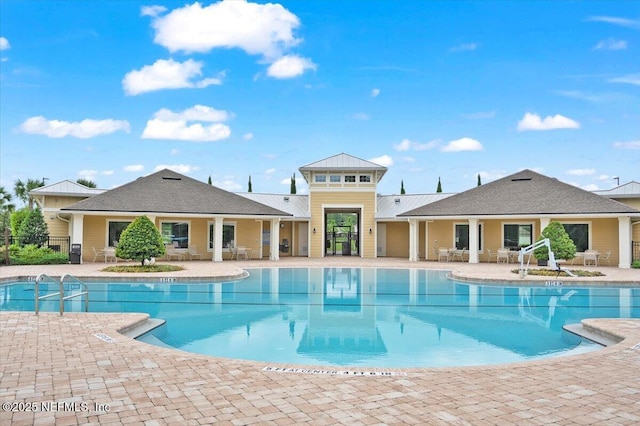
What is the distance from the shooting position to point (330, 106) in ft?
93.9

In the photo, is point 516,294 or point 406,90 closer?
point 516,294

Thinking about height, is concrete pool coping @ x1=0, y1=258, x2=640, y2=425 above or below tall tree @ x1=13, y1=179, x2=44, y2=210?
below

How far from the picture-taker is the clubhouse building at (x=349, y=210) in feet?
77.0

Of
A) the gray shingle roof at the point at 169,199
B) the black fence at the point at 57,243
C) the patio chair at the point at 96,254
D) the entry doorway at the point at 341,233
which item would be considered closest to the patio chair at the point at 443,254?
the entry doorway at the point at 341,233

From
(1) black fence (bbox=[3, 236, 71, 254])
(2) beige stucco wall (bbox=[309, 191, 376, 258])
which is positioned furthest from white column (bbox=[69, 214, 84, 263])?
(2) beige stucco wall (bbox=[309, 191, 376, 258])

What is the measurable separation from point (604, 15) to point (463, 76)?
6.87 meters

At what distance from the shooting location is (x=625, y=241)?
72.0ft

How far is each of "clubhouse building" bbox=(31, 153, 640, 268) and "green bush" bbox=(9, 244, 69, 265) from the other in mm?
1131

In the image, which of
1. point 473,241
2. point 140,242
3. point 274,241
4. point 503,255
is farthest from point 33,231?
point 503,255

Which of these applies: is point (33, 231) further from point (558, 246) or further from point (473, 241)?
point (558, 246)

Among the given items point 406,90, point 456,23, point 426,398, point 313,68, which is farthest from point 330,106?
point 426,398

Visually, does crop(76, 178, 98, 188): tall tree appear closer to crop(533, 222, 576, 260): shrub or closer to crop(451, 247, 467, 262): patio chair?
crop(451, 247, 467, 262): patio chair

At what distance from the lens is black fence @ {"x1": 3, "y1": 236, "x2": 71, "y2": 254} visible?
24.9m

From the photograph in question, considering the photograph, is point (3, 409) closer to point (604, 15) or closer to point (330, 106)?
point (604, 15)
